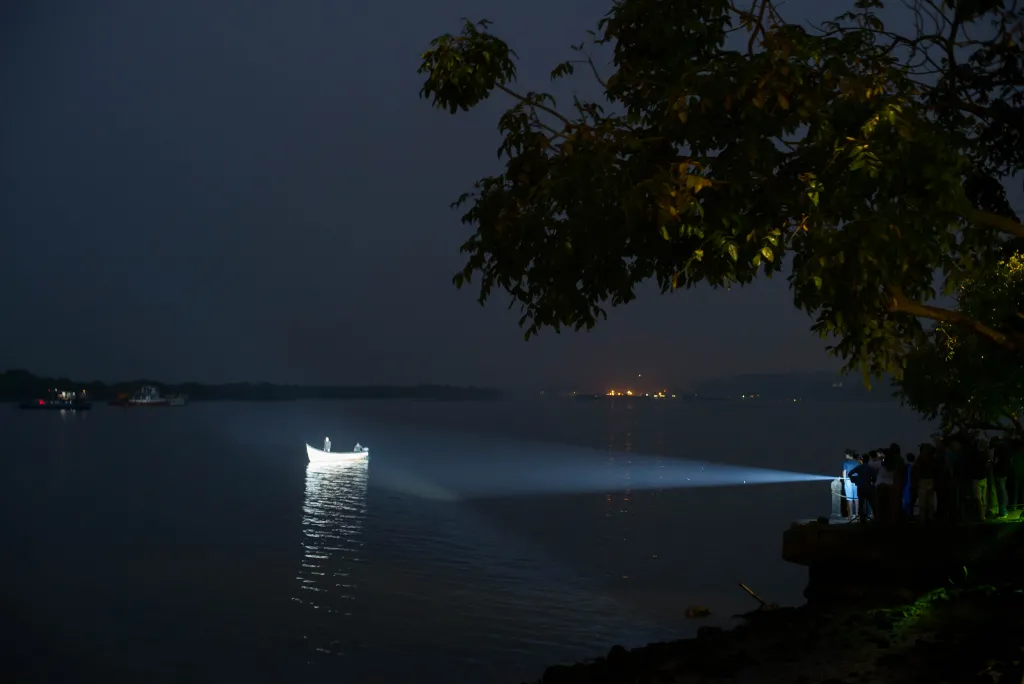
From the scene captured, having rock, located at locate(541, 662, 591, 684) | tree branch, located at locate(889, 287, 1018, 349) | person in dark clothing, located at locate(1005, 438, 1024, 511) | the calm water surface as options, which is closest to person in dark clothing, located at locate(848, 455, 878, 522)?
person in dark clothing, located at locate(1005, 438, 1024, 511)

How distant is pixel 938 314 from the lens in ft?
34.0

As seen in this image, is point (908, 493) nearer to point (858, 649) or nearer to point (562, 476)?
point (858, 649)

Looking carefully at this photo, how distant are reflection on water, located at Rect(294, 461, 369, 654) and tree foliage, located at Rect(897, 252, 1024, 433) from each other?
1469cm

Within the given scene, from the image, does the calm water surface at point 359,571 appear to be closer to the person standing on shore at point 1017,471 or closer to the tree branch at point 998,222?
the person standing on shore at point 1017,471

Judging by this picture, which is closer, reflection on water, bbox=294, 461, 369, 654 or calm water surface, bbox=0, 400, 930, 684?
calm water surface, bbox=0, 400, 930, 684

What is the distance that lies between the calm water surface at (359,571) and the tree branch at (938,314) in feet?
41.8

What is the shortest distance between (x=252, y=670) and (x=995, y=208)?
1667 centimetres

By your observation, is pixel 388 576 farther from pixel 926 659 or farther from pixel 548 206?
pixel 548 206

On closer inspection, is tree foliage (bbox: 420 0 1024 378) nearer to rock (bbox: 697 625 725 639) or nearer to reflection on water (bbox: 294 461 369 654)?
rock (bbox: 697 625 725 639)

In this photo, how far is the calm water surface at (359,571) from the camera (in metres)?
23.4

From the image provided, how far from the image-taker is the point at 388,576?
32781 mm

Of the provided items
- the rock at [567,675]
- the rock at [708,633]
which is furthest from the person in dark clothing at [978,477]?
the rock at [567,675]

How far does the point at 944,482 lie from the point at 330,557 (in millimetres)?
21860

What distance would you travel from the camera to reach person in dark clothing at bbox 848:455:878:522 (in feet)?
71.2
